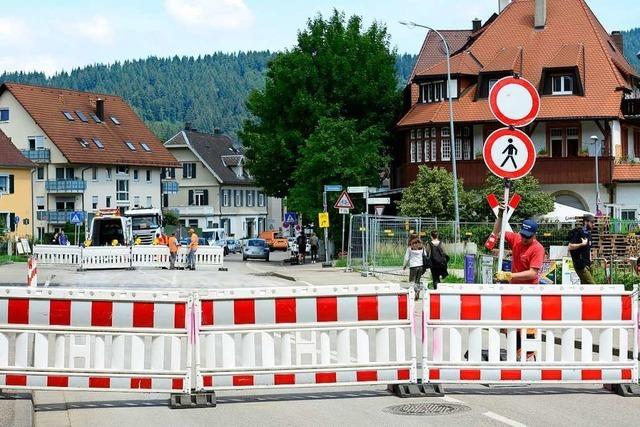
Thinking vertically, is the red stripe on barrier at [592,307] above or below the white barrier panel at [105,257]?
above

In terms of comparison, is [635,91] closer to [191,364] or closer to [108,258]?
[108,258]

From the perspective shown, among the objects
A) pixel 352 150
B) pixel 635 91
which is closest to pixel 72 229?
pixel 352 150

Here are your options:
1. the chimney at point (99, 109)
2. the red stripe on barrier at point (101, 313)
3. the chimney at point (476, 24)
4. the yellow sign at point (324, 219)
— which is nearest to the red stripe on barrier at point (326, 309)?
the red stripe on barrier at point (101, 313)

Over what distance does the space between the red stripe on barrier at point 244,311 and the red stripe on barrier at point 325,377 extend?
85 cm

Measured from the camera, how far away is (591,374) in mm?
11570

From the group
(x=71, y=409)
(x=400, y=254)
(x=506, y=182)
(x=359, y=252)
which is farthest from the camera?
(x=359, y=252)

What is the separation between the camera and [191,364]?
36.1 ft

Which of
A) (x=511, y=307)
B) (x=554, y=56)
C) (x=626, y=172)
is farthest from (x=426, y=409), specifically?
(x=554, y=56)

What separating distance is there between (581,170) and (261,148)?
1715cm

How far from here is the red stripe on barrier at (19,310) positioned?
10961 mm

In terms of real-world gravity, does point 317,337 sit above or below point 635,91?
below

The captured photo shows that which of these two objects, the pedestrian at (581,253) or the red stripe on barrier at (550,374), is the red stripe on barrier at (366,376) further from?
the pedestrian at (581,253)

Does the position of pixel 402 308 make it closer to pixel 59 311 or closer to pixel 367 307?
pixel 367 307

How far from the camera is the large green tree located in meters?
56.9
